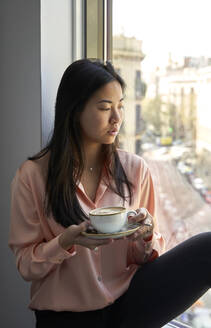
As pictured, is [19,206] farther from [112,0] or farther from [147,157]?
[112,0]

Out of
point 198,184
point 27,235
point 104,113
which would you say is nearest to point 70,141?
point 104,113

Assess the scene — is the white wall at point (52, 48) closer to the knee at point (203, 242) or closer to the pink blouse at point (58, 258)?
the pink blouse at point (58, 258)

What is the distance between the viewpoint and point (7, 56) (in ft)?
4.96

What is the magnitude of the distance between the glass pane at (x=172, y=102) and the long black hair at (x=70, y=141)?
226mm

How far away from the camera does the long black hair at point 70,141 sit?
1.18 metres

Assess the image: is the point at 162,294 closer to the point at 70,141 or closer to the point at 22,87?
the point at 70,141

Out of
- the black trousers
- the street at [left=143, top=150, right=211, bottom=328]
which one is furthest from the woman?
the street at [left=143, top=150, right=211, bottom=328]

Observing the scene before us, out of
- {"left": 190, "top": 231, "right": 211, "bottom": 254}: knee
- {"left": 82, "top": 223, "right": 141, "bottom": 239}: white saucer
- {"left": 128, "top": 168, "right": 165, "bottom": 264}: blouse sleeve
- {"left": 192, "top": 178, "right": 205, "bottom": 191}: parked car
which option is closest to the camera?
{"left": 82, "top": 223, "right": 141, "bottom": 239}: white saucer

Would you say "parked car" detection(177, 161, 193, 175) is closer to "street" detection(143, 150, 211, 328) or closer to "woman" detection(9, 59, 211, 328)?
"street" detection(143, 150, 211, 328)

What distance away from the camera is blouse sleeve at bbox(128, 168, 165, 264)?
49.1 inches

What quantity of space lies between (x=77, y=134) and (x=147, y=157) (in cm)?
36

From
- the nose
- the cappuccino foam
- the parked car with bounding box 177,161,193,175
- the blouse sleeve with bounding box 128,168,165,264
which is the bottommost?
the blouse sleeve with bounding box 128,168,165,264

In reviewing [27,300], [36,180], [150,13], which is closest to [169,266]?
[36,180]

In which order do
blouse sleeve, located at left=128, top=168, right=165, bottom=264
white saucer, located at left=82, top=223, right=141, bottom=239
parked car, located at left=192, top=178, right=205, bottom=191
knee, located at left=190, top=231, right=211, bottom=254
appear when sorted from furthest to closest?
parked car, located at left=192, top=178, right=205, bottom=191 < blouse sleeve, located at left=128, top=168, right=165, bottom=264 < knee, located at left=190, top=231, right=211, bottom=254 < white saucer, located at left=82, top=223, right=141, bottom=239
